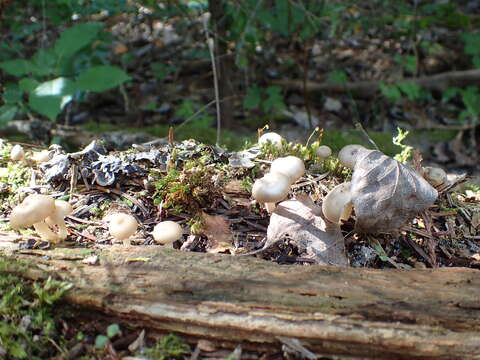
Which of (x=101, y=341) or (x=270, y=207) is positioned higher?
(x=270, y=207)

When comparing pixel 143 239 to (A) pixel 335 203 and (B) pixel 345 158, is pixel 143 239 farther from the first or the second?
(B) pixel 345 158

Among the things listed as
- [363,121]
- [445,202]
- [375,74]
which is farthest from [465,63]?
[445,202]

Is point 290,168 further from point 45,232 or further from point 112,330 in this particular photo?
point 45,232

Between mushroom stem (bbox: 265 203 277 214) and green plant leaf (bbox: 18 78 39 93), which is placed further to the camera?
green plant leaf (bbox: 18 78 39 93)

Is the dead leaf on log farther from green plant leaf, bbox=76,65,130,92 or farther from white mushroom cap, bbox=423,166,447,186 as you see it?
green plant leaf, bbox=76,65,130,92

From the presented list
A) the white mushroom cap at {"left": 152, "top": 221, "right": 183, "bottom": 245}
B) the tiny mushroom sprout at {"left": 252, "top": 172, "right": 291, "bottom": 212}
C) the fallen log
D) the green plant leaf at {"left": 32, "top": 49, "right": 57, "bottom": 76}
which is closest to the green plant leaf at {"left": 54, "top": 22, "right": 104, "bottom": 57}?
the green plant leaf at {"left": 32, "top": 49, "right": 57, "bottom": 76}

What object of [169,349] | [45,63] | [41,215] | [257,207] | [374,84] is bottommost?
[374,84]

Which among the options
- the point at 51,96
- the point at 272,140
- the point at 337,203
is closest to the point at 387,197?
the point at 337,203
